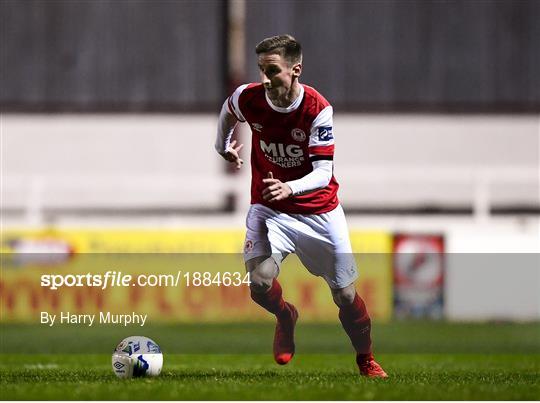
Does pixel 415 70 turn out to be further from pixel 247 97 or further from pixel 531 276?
pixel 247 97

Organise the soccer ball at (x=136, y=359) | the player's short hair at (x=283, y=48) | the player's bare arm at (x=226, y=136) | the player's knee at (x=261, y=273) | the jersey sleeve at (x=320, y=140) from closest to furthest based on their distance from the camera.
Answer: the player's short hair at (x=283, y=48), the jersey sleeve at (x=320, y=140), the soccer ball at (x=136, y=359), the player's knee at (x=261, y=273), the player's bare arm at (x=226, y=136)

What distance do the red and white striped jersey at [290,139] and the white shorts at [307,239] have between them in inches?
2.6

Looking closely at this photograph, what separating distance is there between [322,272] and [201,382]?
1.25m

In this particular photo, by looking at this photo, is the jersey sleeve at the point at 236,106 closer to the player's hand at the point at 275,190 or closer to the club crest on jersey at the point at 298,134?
the club crest on jersey at the point at 298,134

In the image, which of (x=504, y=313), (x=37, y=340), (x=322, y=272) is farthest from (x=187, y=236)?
(x=322, y=272)

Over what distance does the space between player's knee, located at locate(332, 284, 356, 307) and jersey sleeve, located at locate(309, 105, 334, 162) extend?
1.03 meters

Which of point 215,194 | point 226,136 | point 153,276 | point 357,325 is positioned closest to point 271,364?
point 357,325

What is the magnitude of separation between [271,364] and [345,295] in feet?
7.87

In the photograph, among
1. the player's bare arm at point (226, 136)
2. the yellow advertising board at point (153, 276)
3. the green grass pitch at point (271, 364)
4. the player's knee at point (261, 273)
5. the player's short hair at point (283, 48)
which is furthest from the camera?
the yellow advertising board at point (153, 276)

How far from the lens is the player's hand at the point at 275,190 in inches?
323

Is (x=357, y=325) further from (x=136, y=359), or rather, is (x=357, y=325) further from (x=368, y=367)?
(x=136, y=359)

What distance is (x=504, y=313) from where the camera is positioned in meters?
16.6

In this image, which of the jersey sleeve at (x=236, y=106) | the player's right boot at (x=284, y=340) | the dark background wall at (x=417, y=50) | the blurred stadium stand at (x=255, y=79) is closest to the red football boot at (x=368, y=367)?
the player's right boot at (x=284, y=340)

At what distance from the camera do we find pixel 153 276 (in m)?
15.4
